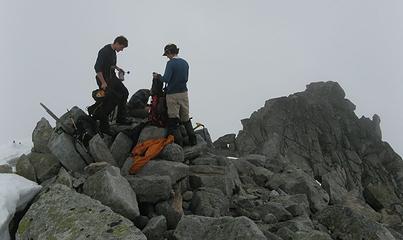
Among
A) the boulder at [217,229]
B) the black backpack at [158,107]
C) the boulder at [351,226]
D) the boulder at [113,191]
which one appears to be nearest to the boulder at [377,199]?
the boulder at [351,226]

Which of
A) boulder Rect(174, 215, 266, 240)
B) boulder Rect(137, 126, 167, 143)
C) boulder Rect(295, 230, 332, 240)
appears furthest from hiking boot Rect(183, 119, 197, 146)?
boulder Rect(295, 230, 332, 240)

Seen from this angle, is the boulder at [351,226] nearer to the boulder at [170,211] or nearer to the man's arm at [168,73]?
the boulder at [170,211]

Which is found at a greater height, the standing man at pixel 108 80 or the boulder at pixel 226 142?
the standing man at pixel 108 80

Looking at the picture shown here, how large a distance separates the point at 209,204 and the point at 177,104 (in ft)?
14.1

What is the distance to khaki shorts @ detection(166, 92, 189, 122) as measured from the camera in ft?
51.6

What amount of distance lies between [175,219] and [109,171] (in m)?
2.25

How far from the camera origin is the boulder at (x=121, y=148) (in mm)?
14961

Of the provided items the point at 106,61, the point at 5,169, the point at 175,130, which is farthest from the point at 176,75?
the point at 5,169

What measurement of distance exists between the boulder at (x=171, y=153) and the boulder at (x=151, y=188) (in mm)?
2309

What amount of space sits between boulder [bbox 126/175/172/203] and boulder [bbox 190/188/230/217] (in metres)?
1.17

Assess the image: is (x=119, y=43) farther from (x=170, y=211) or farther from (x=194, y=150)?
(x=170, y=211)

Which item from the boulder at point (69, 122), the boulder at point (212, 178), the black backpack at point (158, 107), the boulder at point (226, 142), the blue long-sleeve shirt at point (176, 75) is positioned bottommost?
the boulder at point (226, 142)

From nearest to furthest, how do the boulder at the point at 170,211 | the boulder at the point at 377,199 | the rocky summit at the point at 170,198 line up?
1. the rocky summit at the point at 170,198
2. the boulder at the point at 170,211
3. the boulder at the point at 377,199

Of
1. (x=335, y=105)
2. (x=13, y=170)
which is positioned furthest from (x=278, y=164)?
(x=335, y=105)
